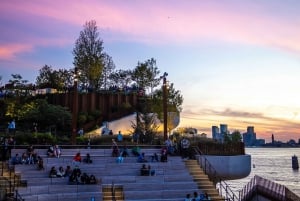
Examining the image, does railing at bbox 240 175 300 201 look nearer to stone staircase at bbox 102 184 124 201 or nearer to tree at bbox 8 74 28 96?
stone staircase at bbox 102 184 124 201

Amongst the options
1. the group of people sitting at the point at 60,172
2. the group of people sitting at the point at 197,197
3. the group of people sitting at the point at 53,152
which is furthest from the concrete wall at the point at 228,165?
the group of people sitting at the point at 60,172

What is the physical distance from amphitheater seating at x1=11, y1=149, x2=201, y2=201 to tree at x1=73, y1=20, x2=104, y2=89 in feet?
103

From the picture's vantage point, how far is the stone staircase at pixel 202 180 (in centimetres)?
2402

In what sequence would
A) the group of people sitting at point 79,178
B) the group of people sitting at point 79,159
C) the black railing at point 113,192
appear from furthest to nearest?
the group of people sitting at point 79,159, the group of people sitting at point 79,178, the black railing at point 113,192

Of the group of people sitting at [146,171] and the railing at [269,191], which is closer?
the group of people sitting at [146,171]

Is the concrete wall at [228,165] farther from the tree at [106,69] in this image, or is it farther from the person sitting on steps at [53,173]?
the tree at [106,69]

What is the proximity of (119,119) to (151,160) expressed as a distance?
21.1 meters

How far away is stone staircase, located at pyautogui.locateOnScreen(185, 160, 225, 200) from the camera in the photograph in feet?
78.8

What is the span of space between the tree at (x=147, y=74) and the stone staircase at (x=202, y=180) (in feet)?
81.9

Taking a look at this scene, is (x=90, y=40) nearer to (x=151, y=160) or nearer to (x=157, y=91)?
(x=157, y=91)

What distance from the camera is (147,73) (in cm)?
5247

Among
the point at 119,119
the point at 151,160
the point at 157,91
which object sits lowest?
the point at 151,160

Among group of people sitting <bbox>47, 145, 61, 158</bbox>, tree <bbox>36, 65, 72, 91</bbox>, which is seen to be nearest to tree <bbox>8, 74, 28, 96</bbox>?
tree <bbox>36, 65, 72, 91</bbox>

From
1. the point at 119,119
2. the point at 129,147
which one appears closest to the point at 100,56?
the point at 119,119
